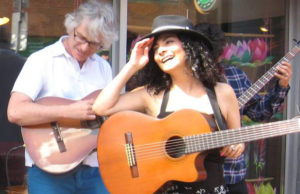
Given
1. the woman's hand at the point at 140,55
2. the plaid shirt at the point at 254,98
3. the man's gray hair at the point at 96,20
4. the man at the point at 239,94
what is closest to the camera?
the woman's hand at the point at 140,55

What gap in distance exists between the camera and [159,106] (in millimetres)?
2510

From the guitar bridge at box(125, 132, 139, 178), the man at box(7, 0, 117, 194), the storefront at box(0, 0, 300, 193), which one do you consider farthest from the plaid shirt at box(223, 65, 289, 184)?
the storefront at box(0, 0, 300, 193)

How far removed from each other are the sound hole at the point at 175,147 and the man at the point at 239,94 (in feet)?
2.39

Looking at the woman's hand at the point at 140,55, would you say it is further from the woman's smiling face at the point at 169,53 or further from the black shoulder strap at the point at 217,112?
the black shoulder strap at the point at 217,112

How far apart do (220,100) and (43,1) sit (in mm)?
2114

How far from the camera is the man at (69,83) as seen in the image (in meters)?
2.76

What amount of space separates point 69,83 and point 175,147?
0.81 metres

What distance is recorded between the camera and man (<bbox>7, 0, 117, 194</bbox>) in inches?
109

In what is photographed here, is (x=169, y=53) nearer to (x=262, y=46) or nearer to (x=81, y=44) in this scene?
(x=81, y=44)

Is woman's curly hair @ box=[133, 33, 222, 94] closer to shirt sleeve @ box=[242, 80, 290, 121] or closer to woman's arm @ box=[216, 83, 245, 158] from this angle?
woman's arm @ box=[216, 83, 245, 158]

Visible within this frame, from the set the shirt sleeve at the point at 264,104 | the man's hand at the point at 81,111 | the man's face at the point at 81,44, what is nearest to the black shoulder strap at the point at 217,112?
the man's hand at the point at 81,111

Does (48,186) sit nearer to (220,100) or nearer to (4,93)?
(220,100)

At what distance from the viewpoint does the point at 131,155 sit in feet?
8.14

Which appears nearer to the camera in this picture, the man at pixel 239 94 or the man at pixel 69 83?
the man at pixel 69 83
